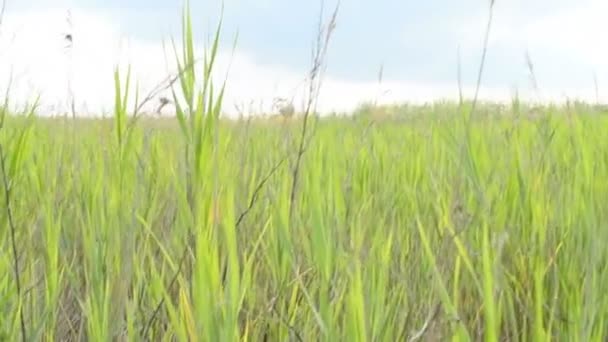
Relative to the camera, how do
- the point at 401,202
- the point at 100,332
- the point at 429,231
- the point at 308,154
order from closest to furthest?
1. the point at 100,332
2. the point at 429,231
3. the point at 401,202
4. the point at 308,154

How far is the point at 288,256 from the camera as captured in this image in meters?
1.02

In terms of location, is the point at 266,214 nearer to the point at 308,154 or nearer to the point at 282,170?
the point at 282,170

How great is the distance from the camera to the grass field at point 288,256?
836mm

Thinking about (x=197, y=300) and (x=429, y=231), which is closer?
(x=197, y=300)

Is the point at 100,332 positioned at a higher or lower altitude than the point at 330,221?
lower

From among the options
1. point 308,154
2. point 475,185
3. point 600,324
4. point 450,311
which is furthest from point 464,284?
point 308,154

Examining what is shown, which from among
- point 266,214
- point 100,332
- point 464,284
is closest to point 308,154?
point 266,214

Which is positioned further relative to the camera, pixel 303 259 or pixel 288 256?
pixel 303 259

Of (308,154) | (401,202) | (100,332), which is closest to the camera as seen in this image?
(100,332)

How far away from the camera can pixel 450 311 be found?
82 cm

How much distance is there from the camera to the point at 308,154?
1965 mm

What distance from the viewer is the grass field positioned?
0.84 meters

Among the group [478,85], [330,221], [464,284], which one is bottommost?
[464,284]

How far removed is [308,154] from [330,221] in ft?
2.87
